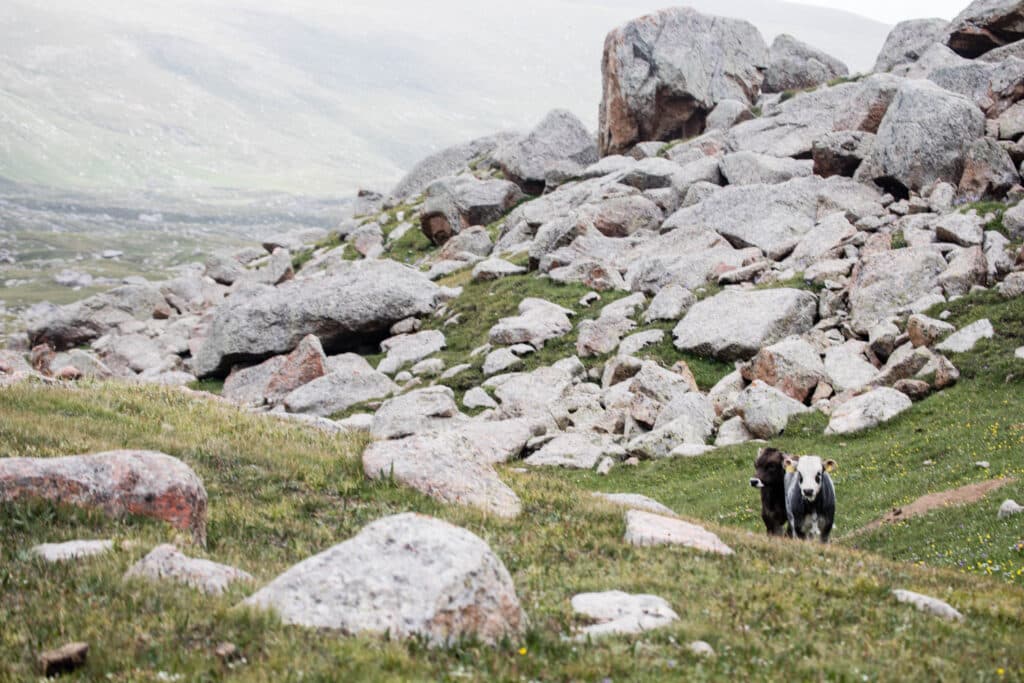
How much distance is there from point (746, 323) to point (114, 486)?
29652 millimetres

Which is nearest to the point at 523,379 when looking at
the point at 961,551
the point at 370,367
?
the point at 370,367

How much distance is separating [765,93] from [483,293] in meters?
45.5

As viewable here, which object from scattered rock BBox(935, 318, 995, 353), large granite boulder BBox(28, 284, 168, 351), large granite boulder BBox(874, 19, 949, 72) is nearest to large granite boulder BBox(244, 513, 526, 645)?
scattered rock BBox(935, 318, 995, 353)

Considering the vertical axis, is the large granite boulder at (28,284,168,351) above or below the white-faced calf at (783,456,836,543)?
below

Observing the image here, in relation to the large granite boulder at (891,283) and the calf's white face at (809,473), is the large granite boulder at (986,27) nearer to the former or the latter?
the large granite boulder at (891,283)

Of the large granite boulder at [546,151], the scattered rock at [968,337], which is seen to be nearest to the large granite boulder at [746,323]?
the scattered rock at [968,337]

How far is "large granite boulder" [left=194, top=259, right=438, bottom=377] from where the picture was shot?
163ft

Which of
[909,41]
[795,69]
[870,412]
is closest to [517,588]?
[870,412]

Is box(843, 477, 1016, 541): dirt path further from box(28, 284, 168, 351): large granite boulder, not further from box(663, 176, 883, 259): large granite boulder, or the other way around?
box(28, 284, 168, 351): large granite boulder

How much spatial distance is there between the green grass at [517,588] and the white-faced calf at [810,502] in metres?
3.57

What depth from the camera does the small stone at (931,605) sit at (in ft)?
35.9

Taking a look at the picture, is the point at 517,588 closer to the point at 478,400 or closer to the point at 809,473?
the point at 809,473

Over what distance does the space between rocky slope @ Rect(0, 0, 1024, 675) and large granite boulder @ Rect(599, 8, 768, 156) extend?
8.9 inches

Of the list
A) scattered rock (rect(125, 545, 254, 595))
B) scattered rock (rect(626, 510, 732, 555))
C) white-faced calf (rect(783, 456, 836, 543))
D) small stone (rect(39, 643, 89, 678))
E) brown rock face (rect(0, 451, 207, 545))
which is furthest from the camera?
white-faced calf (rect(783, 456, 836, 543))
